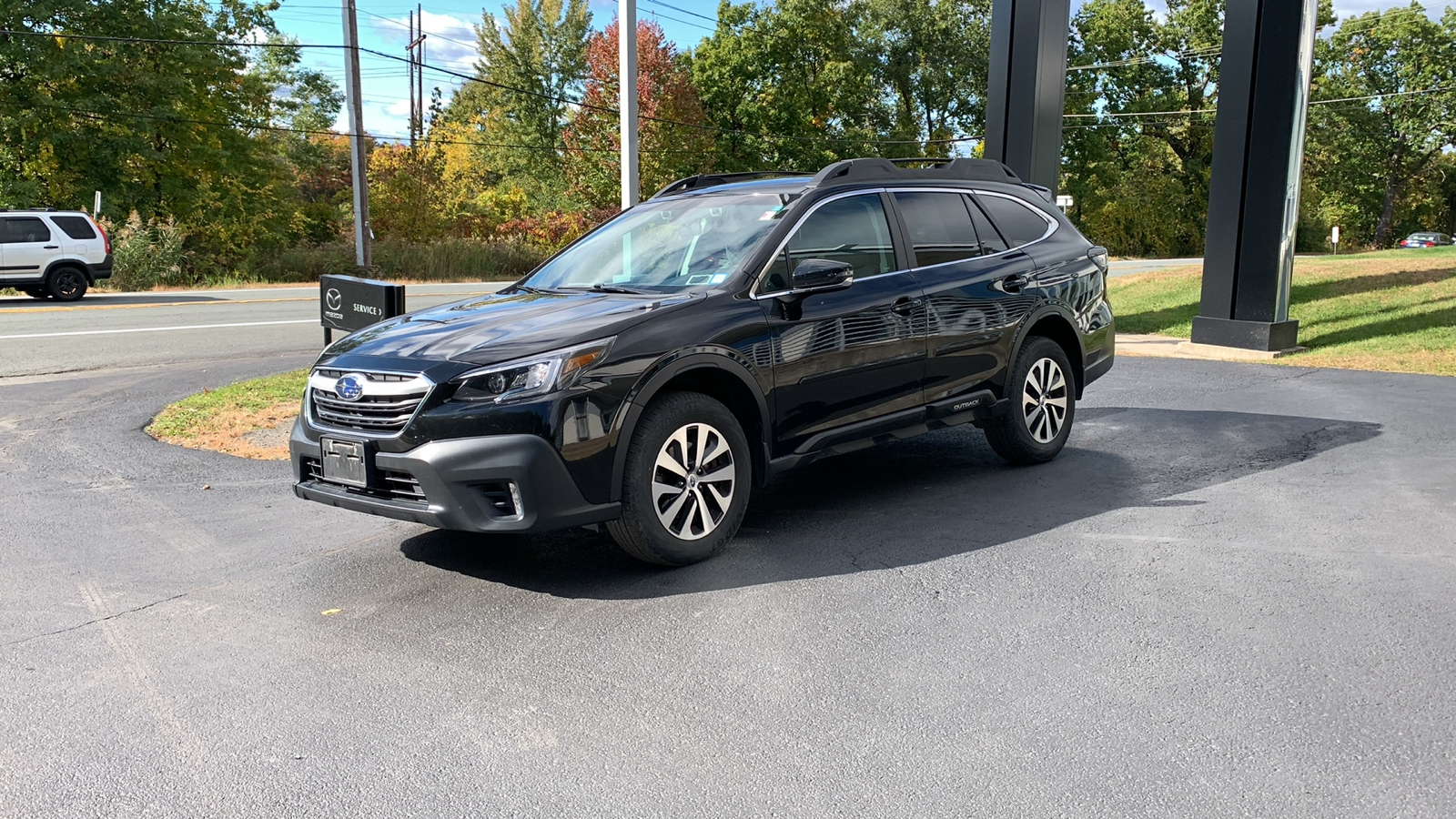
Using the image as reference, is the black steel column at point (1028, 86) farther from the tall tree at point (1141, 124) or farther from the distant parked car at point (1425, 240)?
the distant parked car at point (1425, 240)

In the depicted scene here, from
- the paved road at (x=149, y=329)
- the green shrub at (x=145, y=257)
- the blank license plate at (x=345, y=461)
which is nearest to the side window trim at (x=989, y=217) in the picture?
the blank license plate at (x=345, y=461)

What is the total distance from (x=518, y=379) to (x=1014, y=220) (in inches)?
151

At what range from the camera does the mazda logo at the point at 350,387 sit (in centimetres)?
484

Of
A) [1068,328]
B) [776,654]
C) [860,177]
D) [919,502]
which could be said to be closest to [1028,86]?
[1068,328]

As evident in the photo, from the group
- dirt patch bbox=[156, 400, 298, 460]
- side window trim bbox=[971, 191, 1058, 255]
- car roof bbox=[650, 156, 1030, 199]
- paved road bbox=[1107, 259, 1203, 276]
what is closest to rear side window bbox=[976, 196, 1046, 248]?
side window trim bbox=[971, 191, 1058, 255]

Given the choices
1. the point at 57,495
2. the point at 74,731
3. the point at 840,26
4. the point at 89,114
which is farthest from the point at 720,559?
the point at 840,26

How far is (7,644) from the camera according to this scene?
4.25 meters

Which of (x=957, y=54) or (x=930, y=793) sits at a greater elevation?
(x=957, y=54)

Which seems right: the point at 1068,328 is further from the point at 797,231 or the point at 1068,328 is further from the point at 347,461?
the point at 347,461

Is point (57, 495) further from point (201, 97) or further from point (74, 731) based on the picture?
point (201, 97)

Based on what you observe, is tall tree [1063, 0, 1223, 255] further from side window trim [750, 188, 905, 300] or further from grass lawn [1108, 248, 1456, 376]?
side window trim [750, 188, 905, 300]

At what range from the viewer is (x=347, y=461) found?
191 inches

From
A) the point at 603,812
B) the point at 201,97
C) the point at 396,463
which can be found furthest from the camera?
the point at 201,97

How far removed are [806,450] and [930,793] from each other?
2.68m
